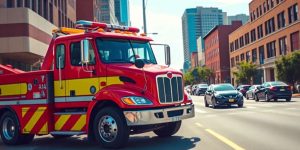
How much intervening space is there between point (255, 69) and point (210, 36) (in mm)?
51226

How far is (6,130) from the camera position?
450 inches

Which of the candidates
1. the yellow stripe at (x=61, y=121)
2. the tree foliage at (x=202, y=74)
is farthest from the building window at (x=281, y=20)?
the tree foliage at (x=202, y=74)

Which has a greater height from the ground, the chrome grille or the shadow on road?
the chrome grille

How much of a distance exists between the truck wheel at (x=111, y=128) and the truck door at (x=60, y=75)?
4.79ft

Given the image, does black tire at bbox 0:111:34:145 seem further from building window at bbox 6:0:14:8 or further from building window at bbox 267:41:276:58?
building window at bbox 267:41:276:58

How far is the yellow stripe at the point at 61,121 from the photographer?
998cm

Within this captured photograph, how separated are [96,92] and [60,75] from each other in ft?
4.38

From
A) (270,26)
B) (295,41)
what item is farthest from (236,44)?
(295,41)

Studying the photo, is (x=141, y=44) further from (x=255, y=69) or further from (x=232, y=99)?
(x=255, y=69)

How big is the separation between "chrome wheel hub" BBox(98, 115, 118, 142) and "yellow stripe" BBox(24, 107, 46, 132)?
1.94m

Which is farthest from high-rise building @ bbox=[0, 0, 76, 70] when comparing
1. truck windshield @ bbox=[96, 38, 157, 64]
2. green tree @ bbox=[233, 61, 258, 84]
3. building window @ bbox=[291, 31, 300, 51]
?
green tree @ bbox=[233, 61, 258, 84]

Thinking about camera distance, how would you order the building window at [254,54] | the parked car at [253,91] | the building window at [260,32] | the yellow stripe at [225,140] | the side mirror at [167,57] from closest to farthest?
1. the yellow stripe at [225,140]
2. the side mirror at [167,57]
3. the parked car at [253,91]
4. the building window at [260,32]
5. the building window at [254,54]

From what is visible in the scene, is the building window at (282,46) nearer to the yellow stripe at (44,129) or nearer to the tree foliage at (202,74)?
the yellow stripe at (44,129)

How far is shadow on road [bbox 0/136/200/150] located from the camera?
9.34 m
